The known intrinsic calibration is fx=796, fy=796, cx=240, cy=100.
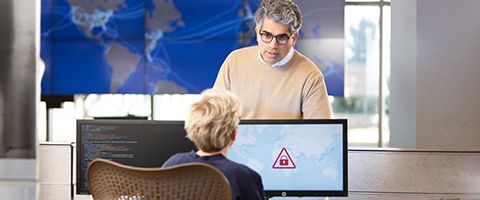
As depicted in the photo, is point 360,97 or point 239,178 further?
point 360,97

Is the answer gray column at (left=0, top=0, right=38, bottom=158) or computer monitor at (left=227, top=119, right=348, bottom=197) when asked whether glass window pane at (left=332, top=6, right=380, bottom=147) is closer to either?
gray column at (left=0, top=0, right=38, bottom=158)

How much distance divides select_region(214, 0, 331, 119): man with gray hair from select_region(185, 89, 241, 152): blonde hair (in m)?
1.15

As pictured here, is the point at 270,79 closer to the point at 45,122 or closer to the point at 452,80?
the point at 452,80

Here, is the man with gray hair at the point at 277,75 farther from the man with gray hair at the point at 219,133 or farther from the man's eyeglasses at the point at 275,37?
the man with gray hair at the point at 219,133

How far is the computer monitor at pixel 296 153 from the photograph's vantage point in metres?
2.88

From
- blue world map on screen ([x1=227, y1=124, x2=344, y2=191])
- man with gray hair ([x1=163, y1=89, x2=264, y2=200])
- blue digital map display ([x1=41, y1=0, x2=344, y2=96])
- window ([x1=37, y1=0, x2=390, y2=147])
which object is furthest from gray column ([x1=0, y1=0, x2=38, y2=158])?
man with gray hair ([x1=163, y1=89, x2=264, y2=200])

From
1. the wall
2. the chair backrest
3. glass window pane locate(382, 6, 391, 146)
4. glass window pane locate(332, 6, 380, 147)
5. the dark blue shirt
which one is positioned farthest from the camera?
glass window pane locate(332, 6, 380, 147)

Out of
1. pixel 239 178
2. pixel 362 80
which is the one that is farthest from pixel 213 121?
pixel 362 80

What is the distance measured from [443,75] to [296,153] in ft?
9.65

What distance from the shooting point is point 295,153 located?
2.88 meters

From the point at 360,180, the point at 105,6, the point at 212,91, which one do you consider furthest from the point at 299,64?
the point at 105,6

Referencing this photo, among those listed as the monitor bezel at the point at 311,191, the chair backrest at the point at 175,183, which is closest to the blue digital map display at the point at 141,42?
the monitor bezel at the point at 311,191

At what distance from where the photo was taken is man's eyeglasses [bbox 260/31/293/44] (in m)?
3.40

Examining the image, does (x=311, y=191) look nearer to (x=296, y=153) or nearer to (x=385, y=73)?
(x=296, y=153)
